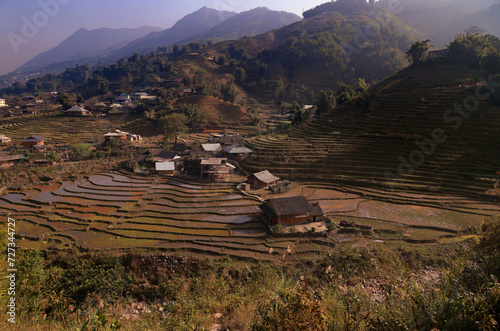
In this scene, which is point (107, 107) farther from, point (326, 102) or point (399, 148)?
point (399, 148)

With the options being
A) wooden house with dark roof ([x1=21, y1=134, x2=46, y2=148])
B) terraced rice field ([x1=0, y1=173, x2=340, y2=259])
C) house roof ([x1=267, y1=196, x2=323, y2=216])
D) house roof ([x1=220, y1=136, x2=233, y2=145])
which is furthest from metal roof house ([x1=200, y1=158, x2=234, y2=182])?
wooden house with dark roof ([x1=21, y1=134, x2=46, y2=148])

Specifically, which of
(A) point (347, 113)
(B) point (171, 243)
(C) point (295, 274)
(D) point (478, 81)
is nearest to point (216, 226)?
(B) point (171, 243)

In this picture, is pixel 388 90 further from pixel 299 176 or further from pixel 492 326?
pixel 492 326

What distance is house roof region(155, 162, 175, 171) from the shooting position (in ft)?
106

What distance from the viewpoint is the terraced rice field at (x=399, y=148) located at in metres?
27.0

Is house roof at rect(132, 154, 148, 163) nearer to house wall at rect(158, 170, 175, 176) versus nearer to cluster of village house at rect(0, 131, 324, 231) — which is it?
cluster of village house at rect(0, 131, 324, 231)

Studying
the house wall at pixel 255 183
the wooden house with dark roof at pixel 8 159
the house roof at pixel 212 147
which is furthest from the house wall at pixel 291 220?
the wooden house with dark roof at pixel 8 159

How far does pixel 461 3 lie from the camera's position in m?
139

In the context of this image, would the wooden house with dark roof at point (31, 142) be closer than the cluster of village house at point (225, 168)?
No

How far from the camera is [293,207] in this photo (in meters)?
20.4

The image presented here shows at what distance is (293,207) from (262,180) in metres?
8.18

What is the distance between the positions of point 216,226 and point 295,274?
7.90 m

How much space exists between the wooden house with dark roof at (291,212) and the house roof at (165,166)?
16508 millimetres

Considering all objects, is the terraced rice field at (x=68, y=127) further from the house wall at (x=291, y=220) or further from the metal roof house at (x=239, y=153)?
the house wall at (x=291, y=220)
